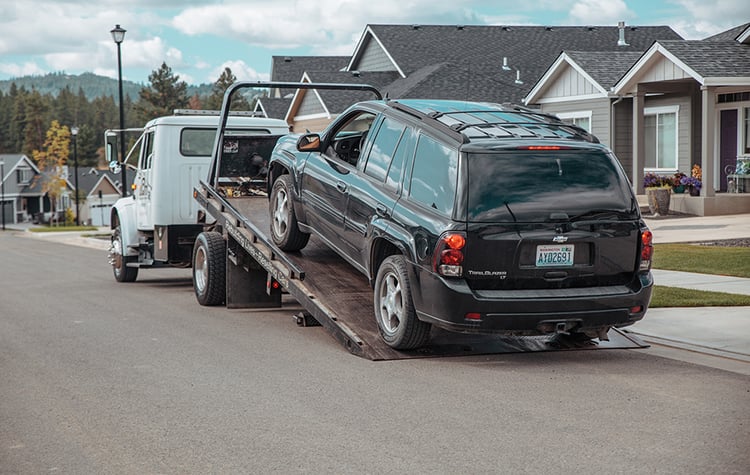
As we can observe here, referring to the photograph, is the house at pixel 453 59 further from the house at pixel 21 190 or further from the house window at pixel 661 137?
the house at pixel 21 190

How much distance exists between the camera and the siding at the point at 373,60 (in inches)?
1611

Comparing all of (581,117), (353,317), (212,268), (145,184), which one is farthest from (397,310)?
(581,117)

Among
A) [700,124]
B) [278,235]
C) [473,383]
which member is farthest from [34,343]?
[700,124]

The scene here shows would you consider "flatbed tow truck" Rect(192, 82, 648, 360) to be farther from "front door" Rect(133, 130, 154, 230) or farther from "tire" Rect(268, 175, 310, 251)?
"front door" Rect(133, 130, 154, 230)

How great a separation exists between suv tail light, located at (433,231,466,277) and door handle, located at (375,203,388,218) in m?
0.91

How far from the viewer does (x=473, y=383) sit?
25.0ft

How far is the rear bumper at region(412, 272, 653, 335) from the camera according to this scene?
309 inches

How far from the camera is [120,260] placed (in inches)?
648

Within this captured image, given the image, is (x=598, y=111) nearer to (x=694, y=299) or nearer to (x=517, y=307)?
(x=694, y=299)

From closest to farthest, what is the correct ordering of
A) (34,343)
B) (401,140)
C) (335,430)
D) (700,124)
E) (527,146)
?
1. (335,430)
2. (527,146)
3. (401,140)
4. (34,343)
5. (700,124)

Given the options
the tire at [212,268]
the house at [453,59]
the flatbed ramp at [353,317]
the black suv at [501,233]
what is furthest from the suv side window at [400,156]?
the house at [453,59]

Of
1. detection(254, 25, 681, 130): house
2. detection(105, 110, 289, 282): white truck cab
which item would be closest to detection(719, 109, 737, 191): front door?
detection(254, 25, 681, 130): house

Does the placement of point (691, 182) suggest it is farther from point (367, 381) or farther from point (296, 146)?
point (367, 381)

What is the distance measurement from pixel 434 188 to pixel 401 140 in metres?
0.85
